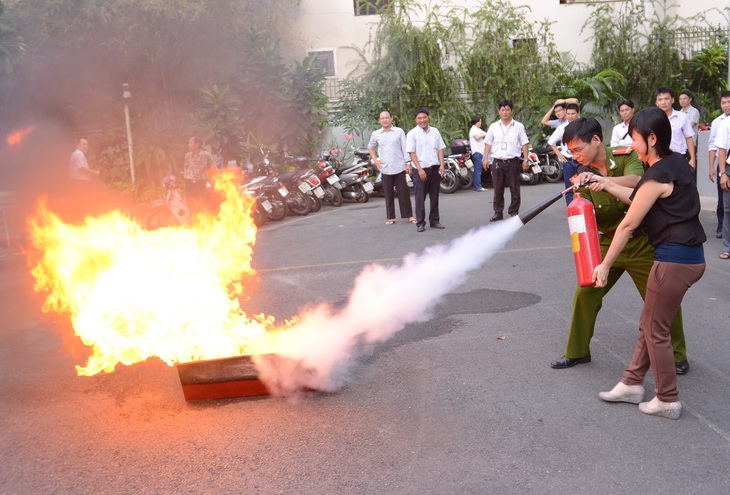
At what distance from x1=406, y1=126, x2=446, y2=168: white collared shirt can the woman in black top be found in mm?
7373

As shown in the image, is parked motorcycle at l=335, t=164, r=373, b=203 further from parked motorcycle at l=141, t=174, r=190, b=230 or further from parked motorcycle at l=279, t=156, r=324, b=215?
parked motorcycle at l=141, t=174, r=190, b=230

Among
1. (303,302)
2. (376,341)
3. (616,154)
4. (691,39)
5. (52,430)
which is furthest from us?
(691,39)

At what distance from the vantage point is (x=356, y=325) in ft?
18.5

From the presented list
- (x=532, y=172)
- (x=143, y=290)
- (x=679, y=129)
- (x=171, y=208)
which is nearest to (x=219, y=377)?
(x=143, y=290)

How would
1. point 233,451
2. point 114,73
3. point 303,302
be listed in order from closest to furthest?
point 233,451
point 303,302
point 114,73

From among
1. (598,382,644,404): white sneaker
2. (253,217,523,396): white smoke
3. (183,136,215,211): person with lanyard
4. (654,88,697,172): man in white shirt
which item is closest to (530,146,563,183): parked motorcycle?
(654,88,697,172): man in white shirt

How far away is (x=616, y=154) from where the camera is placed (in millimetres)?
4816

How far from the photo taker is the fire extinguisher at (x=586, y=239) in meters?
4.39

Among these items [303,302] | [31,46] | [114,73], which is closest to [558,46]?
[114,73]

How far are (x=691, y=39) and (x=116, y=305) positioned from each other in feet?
75.1

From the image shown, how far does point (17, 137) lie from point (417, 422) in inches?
651

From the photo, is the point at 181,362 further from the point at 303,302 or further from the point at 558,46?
the point at 558,46

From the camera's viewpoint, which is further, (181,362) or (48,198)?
(48,198)

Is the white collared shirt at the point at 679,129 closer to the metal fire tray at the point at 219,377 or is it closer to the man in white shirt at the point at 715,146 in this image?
the man in white shirt at the point at 715,146
